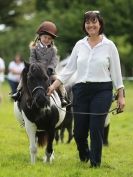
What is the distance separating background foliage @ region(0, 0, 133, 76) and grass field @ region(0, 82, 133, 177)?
3627 centimetres

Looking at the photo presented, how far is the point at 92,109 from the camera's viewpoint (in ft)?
29.6

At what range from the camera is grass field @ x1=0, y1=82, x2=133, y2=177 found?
28.6 feet

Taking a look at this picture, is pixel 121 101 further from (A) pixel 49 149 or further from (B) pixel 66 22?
(B) pixel 66 22

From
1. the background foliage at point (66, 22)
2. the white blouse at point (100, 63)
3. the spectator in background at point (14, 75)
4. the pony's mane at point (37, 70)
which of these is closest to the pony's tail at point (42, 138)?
the pony's mane at point (37, 70)

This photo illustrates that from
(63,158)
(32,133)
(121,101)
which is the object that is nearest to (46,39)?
(32,133)

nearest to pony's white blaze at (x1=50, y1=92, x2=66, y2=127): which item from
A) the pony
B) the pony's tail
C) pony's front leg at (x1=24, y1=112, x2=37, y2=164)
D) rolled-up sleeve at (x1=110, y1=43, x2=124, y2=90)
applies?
the pony

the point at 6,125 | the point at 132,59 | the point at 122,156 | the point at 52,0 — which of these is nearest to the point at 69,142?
the point at 122,156

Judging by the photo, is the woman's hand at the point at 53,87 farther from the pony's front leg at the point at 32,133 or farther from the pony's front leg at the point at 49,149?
the pony's front leg at the point at 49,149

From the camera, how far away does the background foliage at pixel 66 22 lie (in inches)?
2096

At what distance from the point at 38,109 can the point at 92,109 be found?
96cm

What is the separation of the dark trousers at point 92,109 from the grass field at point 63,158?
367 mm

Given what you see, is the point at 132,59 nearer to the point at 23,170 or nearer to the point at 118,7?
the point at 118,7

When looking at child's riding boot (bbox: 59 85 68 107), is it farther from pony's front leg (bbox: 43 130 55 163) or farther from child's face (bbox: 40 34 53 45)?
child's face (bbox: 40 34 53 45)

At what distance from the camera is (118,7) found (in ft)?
175
